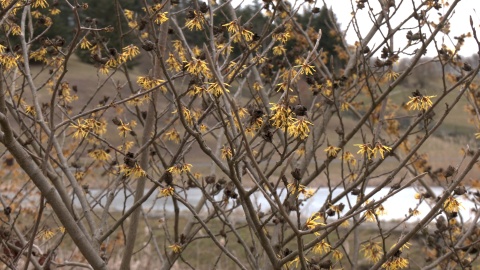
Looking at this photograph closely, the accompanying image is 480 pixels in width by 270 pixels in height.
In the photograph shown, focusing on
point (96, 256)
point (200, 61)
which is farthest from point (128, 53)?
point (96, 256)

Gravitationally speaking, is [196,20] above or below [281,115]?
above

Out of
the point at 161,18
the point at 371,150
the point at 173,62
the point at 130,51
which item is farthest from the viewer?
the point at 173,62

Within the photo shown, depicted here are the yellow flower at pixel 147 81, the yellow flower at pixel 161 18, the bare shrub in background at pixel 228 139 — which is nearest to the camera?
the bare shrub in background at pixel 228 139

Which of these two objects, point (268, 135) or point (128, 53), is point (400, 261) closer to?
point (268, 135)

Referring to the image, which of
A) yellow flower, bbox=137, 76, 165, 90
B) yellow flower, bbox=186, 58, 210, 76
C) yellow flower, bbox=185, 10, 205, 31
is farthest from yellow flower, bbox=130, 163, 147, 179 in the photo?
yellow flower, bbox=185, 10, 205, 31

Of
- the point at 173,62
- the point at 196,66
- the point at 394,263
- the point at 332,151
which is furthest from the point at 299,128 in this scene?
the point at 173,62

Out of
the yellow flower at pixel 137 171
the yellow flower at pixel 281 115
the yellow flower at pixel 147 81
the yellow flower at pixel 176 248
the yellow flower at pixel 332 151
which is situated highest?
the yellow flower at pixel 147 81

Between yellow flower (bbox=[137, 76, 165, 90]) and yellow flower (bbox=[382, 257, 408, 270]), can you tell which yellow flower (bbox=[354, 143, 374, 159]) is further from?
yellow flower (bbox=[137, 76, 165, 90])

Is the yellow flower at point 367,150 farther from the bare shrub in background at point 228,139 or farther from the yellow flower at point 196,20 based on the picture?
the yellow flower at point 196,20

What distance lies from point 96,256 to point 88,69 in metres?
45.3

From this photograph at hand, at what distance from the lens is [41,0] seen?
336cm

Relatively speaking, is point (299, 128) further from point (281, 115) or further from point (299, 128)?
point (281, 115)

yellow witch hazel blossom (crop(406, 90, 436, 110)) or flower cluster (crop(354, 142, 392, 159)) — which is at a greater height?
yellow witch hazel blossom (crop(406, 90, 436, 110))

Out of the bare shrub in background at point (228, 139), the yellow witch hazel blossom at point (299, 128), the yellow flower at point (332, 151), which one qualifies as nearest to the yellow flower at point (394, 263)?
the bare shrub in background at point (228, 139)
